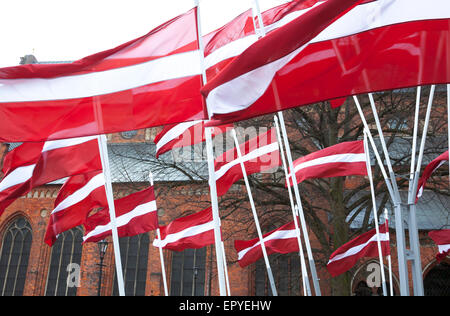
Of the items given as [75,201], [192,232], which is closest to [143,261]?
[192,232]

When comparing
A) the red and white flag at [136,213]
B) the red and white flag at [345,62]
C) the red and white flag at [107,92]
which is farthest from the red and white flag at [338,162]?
the red and white flag at [345,62]

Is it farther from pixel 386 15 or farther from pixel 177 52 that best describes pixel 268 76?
pixel 177 52

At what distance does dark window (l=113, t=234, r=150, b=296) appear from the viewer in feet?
73.9

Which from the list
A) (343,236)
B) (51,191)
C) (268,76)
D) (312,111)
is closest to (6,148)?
(51,191)

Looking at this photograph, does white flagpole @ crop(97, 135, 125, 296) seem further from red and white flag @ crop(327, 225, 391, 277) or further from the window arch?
the window arch

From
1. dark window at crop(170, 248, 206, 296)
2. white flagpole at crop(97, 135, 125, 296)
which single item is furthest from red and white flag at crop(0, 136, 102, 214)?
dark window at crop(170, 248, 206, 296)

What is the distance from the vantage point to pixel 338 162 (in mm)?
8836

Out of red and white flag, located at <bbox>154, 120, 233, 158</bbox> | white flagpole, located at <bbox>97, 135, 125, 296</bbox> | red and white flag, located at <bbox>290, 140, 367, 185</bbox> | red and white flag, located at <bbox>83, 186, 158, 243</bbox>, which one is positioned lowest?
white flagpole, located at <bbox>97, 135, 125, 296</bbox>

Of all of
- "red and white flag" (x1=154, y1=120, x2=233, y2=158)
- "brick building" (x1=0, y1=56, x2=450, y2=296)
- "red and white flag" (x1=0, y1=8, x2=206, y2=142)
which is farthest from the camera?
"brick building" (x1=0, y1=56, x2=450, y2=296)

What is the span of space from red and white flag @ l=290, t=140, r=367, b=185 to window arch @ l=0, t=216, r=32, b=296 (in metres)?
19.7

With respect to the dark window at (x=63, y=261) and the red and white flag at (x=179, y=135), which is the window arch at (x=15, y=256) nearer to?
the dark window at (x=63, y=261)

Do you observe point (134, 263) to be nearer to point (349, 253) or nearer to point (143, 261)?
point (143, 261)

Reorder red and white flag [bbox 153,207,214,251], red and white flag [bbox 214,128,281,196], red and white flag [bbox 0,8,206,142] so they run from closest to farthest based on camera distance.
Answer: red and white flag [bbox 0,8,206,142], red and white flag [bbox 214,128,281,196], red and white flag [bbox 153,207,214,251]

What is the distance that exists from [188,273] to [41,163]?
1649cm
